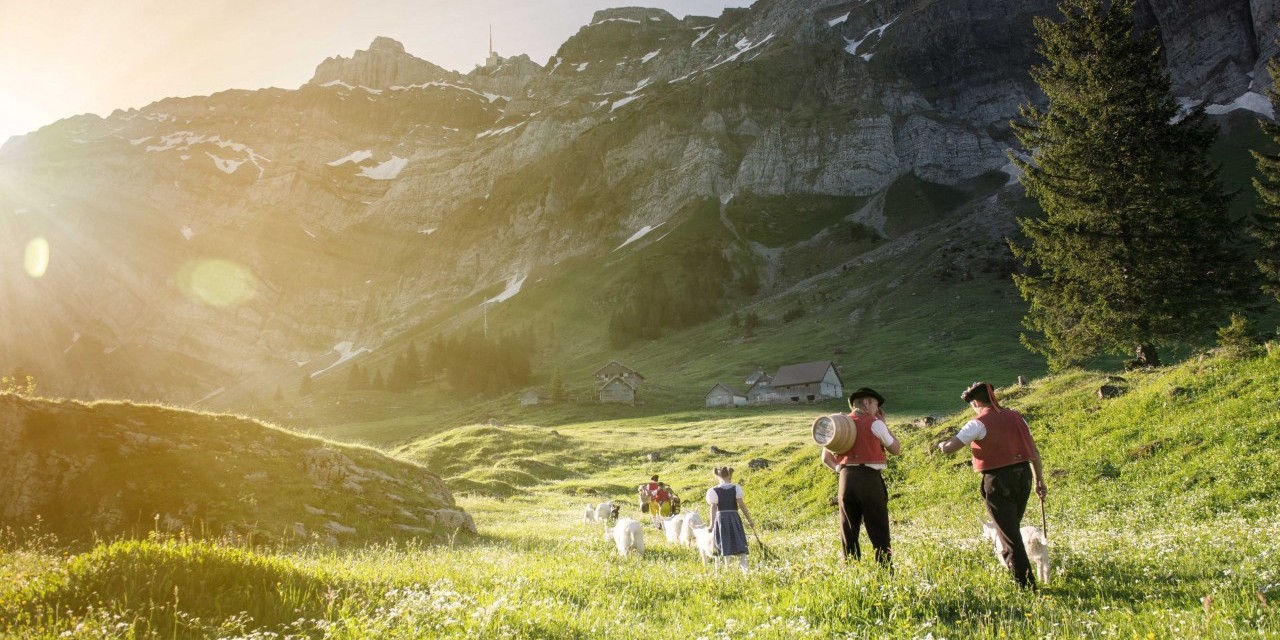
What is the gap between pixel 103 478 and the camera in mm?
17406

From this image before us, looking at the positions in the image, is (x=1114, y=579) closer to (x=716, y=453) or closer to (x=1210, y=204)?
(x=1210, y=204)

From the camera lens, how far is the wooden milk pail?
9242 millimetres

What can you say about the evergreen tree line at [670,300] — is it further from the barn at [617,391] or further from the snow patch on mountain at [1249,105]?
the snow patch on mountain at [1249,105]

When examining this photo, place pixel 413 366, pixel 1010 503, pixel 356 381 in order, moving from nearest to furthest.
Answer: pixel 1010 503 < pixel 413 366 < pixel 356 381

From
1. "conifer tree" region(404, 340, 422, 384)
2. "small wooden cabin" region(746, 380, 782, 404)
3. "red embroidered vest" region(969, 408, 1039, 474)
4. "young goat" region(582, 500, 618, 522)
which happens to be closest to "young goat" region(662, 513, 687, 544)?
"red embroidered vest" region(969, 408, 1039, 474)

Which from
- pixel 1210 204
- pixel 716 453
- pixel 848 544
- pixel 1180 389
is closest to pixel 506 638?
pixel 848 544

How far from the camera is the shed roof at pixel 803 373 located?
345 feet

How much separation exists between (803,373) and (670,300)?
74.1m

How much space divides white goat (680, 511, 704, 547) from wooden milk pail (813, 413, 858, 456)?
672cm

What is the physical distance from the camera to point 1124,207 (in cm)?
2998

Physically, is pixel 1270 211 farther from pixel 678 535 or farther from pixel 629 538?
pixel 629 538

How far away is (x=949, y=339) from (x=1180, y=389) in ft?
312

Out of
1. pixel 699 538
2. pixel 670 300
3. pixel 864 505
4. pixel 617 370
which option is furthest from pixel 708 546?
pixel 670 300

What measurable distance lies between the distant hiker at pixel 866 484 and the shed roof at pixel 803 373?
98.3 meters
